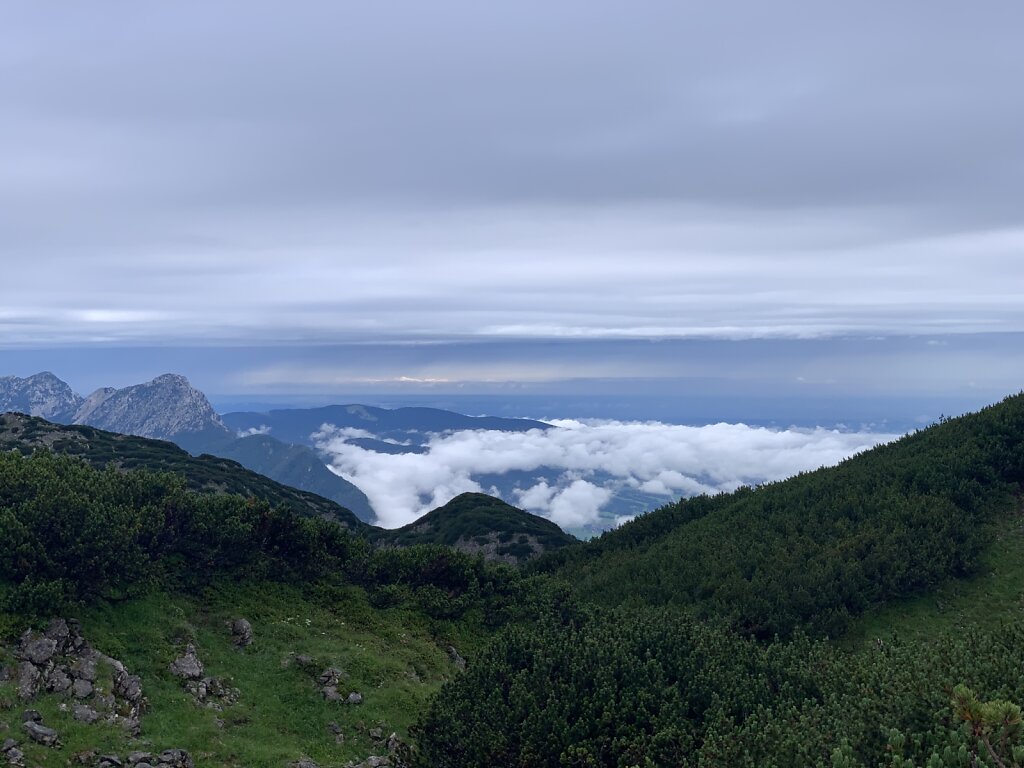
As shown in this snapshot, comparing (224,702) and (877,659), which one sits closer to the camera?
(877,659)

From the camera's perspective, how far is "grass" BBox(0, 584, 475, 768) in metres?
20.5

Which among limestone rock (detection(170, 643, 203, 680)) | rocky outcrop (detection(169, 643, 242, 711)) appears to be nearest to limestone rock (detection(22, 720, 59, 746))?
rocky outcrop (detection(169, 643, 242, 711))

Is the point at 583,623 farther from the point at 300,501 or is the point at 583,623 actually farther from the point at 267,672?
the point at 300,501

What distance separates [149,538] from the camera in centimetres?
3158

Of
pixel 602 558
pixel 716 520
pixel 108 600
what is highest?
pixel 108 600

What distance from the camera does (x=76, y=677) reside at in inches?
872

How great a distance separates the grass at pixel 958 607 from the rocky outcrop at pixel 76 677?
32.4m

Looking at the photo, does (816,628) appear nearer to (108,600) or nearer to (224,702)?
(224,702)

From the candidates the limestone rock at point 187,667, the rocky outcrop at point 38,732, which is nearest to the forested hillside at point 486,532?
the limestone rock at point 187,667

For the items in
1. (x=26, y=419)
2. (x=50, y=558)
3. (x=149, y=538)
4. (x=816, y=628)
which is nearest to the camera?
(x=50, y=558)

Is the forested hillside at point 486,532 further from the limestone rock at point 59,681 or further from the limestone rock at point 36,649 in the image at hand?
the limestone rock at point 59,681

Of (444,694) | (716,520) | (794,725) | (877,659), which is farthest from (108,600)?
(716,520)

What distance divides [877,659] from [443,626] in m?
21.8

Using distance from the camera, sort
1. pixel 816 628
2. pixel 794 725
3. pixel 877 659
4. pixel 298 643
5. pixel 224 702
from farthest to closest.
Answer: pixel 816 628 < pixel 298 643 < pixel 224 702 < pixel 877 659 < pixel 794 725
